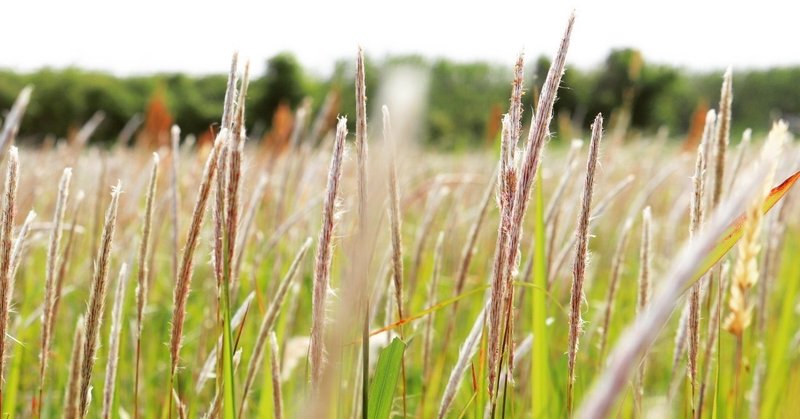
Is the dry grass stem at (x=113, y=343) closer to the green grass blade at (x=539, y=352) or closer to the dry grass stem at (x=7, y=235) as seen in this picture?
the dry grass stem at (x=7, y=235)

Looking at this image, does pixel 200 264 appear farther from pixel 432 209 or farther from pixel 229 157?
pixel 229 157

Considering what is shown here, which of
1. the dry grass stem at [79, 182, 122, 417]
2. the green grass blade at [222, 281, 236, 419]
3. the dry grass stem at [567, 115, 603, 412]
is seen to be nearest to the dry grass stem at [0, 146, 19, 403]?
the dry grass stem at [79, 182, 122, 417]

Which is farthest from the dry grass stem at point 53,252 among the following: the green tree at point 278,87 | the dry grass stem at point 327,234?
the green tree at point 278,87

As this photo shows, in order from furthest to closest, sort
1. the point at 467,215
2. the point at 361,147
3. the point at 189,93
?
the point at 189,93 → the point at 467,215 → the point at 361,147

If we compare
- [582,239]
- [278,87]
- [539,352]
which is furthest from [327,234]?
[278,87]

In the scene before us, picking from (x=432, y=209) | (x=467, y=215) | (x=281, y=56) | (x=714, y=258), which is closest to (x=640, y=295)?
(x=714, y=258)

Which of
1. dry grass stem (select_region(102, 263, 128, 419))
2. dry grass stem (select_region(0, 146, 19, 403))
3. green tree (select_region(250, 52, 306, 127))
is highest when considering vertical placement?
green tree (select_region(250, 52, 306, 127))

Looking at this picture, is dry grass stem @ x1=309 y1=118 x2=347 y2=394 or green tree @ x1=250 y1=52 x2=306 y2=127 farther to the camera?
green tree @ x1=250 y1=52 x2=306 y2=127

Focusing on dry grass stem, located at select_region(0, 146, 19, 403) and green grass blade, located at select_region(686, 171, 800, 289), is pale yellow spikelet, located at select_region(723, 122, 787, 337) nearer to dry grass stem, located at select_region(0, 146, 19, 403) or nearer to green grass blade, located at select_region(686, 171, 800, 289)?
green grass blade, located at select_region(686, 171, 800, 289)

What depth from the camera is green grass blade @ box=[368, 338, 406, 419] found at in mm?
626

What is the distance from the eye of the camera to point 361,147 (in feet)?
1.71

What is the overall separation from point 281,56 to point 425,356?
2965 centimetres

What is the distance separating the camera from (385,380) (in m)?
0.64

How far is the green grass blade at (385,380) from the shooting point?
24.7 inches
